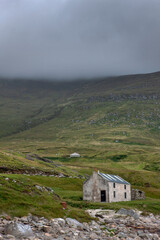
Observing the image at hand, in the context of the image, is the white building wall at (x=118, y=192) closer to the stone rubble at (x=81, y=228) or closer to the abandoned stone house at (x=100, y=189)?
the abandoned stone house at (x=100, y=189)

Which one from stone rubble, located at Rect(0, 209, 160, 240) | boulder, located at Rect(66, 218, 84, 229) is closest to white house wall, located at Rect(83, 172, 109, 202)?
stone rubble, located at Rect(0, 209, 160, 240)

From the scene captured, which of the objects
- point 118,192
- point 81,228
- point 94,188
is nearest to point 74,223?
point 81,228

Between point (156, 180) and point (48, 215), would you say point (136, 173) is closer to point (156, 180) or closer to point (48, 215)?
point (156, 180)

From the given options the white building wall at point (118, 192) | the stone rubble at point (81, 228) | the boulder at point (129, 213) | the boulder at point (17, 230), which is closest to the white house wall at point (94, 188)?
the white building wall at point (118, 192)

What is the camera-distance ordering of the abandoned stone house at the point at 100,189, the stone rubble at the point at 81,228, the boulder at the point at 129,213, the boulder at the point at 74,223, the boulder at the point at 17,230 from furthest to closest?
1. the abandoned stone house at the point at 100,189
2. the boulder at the point at 129,213
3. the boulder at the point at 74,223
4. the stone rubble at the point at 81,228
5. the boulder at the point at 17,230

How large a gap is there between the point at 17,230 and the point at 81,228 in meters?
8.35

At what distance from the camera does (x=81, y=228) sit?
29.7 m

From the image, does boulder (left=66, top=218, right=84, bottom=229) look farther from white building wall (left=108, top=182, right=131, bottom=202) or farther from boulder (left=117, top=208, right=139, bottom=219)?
white building wall (left=108, top=182, right=131, bottom=202)

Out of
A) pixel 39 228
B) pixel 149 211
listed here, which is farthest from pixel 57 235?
pixel 149 211

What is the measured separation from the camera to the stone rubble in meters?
23.7

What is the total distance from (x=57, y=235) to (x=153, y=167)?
473 ft

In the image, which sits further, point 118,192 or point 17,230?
point 118,192

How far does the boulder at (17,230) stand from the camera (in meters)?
23.1

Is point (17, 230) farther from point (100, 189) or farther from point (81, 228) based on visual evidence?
point (100, 189)
